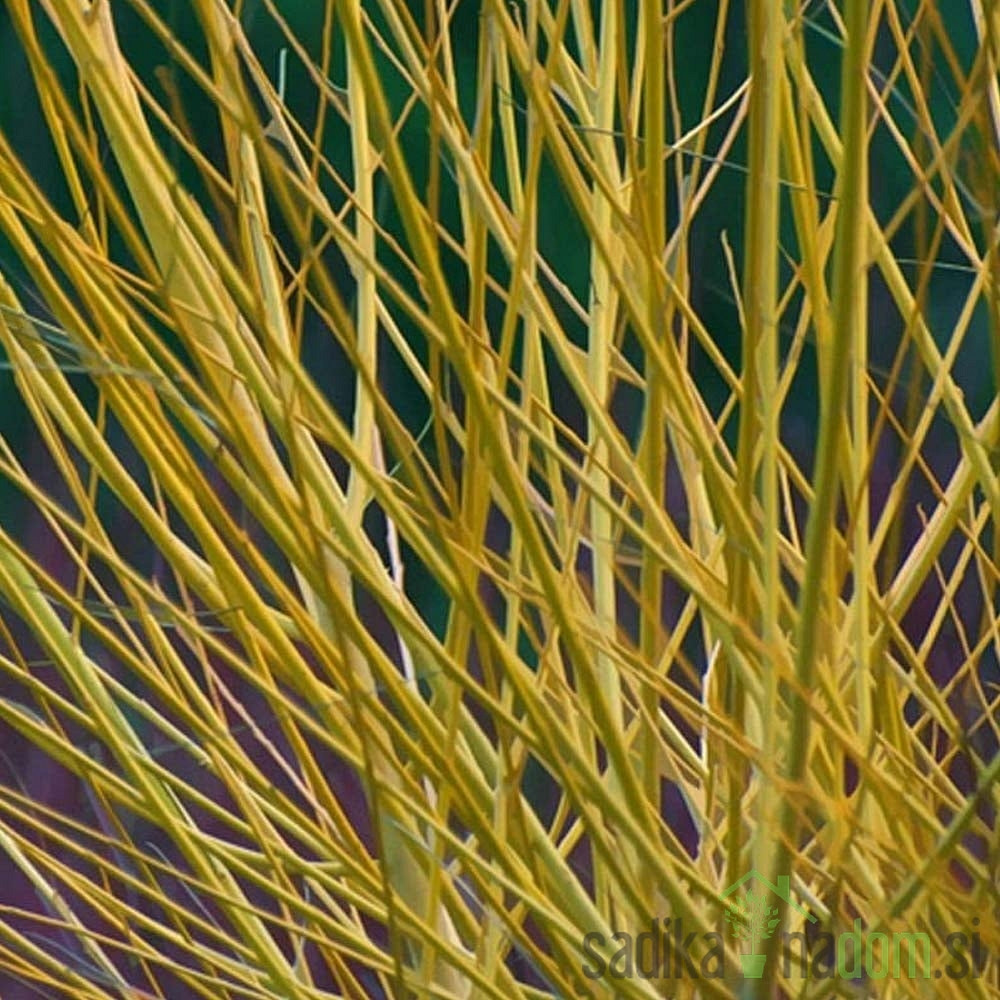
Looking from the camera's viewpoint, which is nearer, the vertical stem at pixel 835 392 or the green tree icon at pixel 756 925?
the vertical stem at pixel 835 392

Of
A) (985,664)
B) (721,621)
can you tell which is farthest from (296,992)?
(985,664)

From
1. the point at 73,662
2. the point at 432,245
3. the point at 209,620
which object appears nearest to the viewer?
the point at 432,245

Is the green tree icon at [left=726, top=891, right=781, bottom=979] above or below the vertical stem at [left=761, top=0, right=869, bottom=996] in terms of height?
below

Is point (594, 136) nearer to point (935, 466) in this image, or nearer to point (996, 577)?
point (996, 577)

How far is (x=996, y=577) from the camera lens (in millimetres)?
675

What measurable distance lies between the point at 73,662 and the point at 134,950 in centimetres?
16

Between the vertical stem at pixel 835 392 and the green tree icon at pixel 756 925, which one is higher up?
the vertical stem at pixel 835 392
